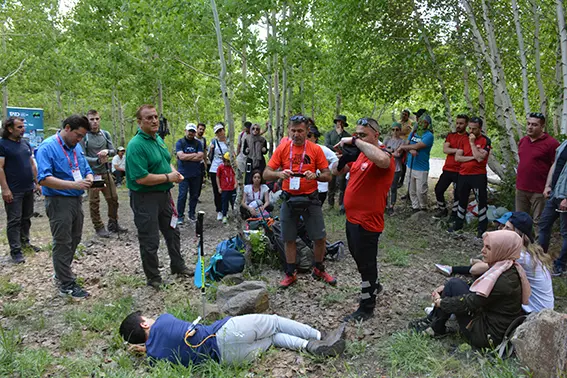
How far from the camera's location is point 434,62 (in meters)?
9.02

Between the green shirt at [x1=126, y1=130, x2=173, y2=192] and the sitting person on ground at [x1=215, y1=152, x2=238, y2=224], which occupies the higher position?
the green shirt at [x1=126, y1=130, x2=173, y2=192]

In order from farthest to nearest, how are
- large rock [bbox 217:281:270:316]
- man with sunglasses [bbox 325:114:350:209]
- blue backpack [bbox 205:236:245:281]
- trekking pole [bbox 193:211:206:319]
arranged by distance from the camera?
man with sunglasses [bbox 325:114:350:209], blue backpack [bbox 205:236:245:281], large rock [bbox 217:281:270:316], trekking pole [bbox 193:211:206:319]

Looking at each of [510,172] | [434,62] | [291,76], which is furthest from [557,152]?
[291,76]

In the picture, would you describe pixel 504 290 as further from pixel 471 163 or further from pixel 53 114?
pixel 53 114

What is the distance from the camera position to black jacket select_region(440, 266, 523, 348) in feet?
10.8

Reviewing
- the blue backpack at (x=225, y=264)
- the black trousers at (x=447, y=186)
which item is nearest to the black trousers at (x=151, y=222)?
the blue backpack at (x=225, y=264)

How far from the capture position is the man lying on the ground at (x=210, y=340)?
11.3 ft

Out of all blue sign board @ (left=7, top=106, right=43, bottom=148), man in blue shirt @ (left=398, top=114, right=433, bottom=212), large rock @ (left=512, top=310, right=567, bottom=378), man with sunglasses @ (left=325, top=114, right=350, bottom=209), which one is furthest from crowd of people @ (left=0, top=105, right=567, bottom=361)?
blue sign board @ (left=7, top=106, right=43, bottom=148)

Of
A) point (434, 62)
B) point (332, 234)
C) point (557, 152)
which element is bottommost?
point (332, 234)

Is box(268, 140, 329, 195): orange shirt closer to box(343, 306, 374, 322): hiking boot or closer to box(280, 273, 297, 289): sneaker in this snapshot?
box(280, 273, 297, 289): sneaker

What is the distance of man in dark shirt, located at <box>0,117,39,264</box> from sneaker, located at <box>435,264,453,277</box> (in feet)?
20.5

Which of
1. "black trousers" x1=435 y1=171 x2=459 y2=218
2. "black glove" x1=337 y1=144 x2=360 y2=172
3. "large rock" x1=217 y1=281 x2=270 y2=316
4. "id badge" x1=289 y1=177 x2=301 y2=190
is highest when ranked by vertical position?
"black glove" x1=337 y1=144 x2=360 y2=172

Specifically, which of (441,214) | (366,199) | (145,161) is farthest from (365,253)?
(441,214)

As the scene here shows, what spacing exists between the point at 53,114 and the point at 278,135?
29.4m
